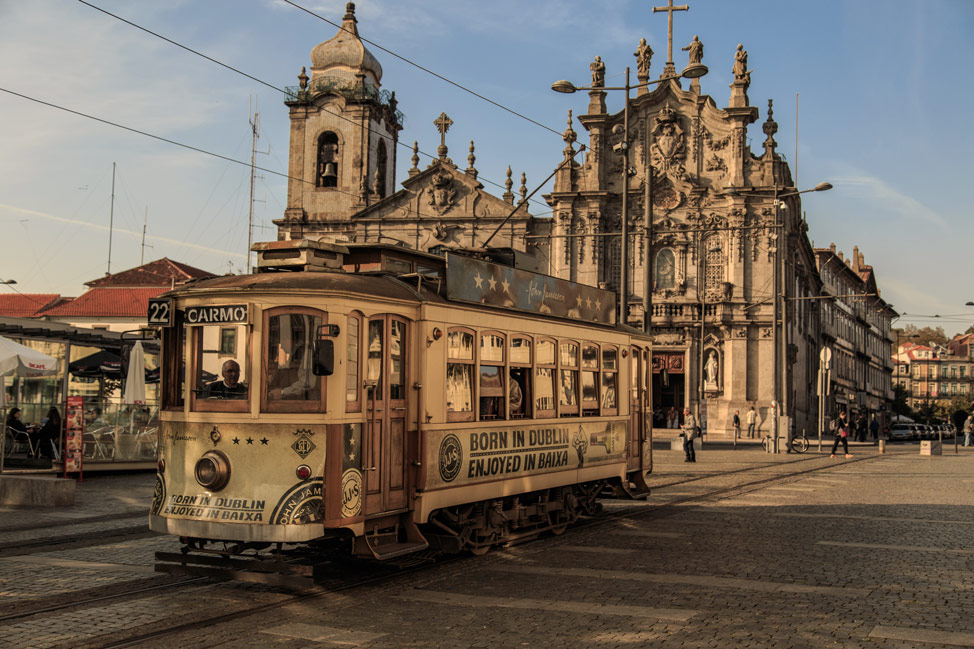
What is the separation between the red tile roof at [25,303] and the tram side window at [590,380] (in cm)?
7616

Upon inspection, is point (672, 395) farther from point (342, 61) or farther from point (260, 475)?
point (260, 475)

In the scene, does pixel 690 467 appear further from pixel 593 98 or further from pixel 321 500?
pixel 593 98

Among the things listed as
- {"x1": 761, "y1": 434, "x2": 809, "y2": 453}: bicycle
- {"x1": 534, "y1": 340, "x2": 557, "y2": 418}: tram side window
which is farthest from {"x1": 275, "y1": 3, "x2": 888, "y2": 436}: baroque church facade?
{"x1": 534, "y1": 340, "x2": 557, "y2": 418}: tram side window

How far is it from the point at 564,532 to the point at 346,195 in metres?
43.9

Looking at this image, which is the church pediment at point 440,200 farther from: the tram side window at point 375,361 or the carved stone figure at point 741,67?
the tram side window at point 375,361

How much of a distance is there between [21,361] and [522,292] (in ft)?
35.1

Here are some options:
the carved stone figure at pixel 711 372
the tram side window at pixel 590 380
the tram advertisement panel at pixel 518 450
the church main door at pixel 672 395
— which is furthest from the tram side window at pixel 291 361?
the carved stone figure at pixel 711 372

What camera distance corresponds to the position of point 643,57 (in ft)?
175

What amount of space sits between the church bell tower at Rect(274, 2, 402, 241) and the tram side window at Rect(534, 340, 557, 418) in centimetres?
4322

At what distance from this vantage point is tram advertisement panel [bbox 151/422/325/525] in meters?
8.81

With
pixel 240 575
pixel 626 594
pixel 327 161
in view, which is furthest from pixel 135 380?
pixel 327 161

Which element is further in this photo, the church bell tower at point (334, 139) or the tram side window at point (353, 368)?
the church bell tower at point (334, 139)

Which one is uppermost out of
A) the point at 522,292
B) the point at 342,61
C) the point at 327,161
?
the point at 342,61

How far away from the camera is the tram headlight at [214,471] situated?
8914 millimetres
